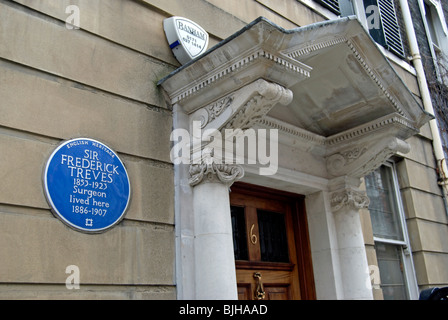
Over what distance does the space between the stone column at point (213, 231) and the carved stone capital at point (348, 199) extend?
5.55 feet

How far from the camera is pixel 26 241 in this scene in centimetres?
280

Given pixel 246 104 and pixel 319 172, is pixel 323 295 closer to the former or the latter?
pixel 319 172

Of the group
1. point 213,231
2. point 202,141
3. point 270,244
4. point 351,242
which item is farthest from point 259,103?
point 351,242

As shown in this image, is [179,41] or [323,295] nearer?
[179,41]

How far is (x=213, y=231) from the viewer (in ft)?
11.7

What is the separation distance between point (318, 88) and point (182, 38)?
1.48 meters

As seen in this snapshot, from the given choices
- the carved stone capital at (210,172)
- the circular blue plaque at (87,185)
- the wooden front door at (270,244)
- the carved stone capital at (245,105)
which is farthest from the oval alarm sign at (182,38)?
the wooden front door at (270,244)

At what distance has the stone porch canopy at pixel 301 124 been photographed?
3.46 metres

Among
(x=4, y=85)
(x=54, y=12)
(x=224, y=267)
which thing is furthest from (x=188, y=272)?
(x=54, y=12)

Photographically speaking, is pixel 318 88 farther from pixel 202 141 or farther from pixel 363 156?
pixel 202 141

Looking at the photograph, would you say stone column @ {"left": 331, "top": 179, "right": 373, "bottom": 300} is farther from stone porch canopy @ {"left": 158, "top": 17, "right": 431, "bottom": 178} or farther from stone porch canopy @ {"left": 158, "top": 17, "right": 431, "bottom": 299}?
stone porch canopy @ {"left": 158, "top": 17, "right": 431, "bottom": 178}

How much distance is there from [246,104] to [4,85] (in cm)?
170

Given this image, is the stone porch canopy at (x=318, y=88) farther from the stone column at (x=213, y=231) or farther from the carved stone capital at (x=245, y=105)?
the stone column at (x=213, y=231)

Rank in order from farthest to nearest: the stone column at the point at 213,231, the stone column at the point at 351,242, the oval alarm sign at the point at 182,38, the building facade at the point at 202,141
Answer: the stone column at the point at 351,242, the oval alarm sign at the point at 182,38, the stone column at the point at 213,231, the building facade at the point at 202,141
